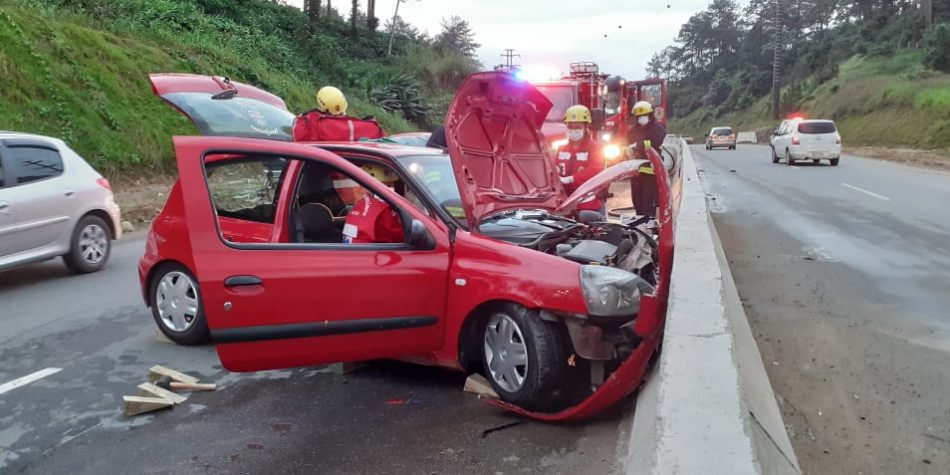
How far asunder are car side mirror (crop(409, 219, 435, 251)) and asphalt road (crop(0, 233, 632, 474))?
94 centimetres

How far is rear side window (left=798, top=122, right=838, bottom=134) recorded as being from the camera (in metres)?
24.9

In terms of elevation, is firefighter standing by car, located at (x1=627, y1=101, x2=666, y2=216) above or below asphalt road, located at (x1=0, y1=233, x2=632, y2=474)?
above

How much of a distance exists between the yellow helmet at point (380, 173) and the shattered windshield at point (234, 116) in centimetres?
217

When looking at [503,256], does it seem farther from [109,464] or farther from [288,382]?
[109,464]

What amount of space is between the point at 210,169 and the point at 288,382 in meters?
1.47

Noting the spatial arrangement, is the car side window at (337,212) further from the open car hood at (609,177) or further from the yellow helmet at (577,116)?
the yellow helmet at (577,116)

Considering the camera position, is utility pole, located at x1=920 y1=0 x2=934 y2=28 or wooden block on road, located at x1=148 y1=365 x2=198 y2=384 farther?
utility pole, located at x1=920 y1=0 x2=934 y2=28

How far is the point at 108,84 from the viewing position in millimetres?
16562

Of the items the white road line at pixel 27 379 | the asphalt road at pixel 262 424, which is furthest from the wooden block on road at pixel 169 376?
the white road line at pixel 27 379

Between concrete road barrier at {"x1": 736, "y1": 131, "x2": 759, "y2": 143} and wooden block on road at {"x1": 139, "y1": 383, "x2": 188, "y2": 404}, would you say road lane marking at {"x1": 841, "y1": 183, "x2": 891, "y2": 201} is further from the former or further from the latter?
concrete road barrier at {"x1": 736, "y1": 131, "x2": 759, "y2": 143}

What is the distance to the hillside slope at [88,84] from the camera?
14.3 meters

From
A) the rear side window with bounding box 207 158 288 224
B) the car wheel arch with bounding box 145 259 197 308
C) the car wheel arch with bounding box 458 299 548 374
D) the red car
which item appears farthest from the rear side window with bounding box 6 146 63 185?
the car wheel arch with bounding box 458 299 548 374

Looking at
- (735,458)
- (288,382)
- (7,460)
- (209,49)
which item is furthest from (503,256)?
(209,49)

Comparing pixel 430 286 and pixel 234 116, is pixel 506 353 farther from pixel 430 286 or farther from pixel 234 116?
pixel 234 116
